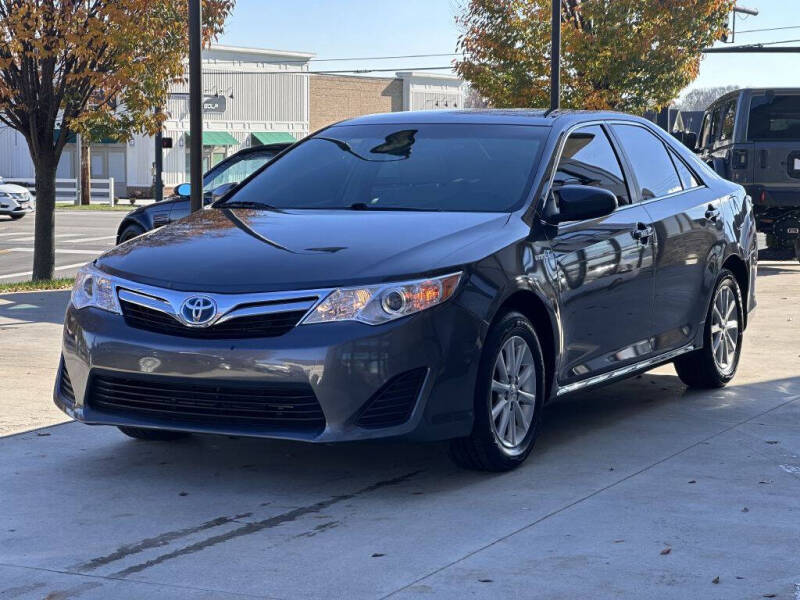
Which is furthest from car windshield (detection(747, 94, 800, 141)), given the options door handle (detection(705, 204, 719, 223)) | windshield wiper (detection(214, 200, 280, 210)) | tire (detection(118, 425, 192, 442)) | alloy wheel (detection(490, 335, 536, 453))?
tire (detection(118, 425, 192, 442))

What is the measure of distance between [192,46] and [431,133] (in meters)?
5.01

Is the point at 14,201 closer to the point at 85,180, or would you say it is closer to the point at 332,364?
the point at 85,180

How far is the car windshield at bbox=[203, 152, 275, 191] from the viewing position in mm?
15164

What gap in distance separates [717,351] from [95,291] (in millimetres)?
4095

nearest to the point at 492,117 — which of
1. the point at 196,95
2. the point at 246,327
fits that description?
the point at 246,327

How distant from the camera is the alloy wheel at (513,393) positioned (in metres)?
6.14

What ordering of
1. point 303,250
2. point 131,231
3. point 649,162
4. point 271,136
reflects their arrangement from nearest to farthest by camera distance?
point 303,250 → point 649,162 → point 131,231 → point 271,136

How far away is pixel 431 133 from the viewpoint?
7.32 metres

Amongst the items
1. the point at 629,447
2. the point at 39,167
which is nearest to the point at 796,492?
the point at 629,447

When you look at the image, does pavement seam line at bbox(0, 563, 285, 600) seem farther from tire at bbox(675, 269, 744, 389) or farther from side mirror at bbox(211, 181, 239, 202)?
tire at bbox(675, 269, 744, 389)

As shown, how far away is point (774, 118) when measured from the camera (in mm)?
17953

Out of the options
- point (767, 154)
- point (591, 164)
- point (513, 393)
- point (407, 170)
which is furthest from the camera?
point (767, 154)

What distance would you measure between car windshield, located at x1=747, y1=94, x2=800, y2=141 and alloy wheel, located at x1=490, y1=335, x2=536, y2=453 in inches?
487

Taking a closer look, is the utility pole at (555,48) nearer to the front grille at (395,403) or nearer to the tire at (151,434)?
the tire at (151,434)
